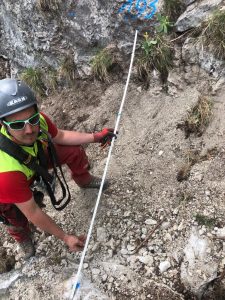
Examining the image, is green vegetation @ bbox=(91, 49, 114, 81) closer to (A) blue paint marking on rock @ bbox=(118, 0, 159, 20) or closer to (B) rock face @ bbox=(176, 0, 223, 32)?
(A) blue paint marking on rock @ bbox=(118, 0, 159, 20)

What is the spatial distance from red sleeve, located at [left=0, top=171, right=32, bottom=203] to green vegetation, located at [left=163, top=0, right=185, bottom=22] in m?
3.43

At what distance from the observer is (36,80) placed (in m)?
6.64

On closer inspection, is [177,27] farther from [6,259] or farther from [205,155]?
[6,259]

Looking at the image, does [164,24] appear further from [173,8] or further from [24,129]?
[24,129]

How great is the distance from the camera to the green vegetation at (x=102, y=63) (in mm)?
5680

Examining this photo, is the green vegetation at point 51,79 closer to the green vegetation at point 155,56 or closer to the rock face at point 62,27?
the rock face at point 62,27

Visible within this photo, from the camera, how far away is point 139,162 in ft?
16.0

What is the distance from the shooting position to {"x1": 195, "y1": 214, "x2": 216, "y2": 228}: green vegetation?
3.95 metres

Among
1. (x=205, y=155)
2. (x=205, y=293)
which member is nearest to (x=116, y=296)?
(x=205, y=293)

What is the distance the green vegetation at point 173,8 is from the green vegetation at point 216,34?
1.88 feet

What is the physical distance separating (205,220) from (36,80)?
423 cm

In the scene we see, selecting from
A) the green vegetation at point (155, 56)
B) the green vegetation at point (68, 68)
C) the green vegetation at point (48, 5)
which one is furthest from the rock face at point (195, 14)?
the green vegetation at point (48, 5)

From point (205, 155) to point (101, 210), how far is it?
1532mm

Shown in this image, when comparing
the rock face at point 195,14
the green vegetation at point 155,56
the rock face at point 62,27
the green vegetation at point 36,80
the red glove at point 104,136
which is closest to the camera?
the red glove at point 104,136
